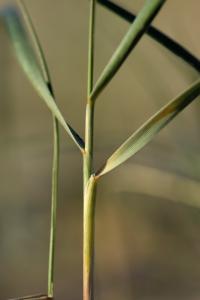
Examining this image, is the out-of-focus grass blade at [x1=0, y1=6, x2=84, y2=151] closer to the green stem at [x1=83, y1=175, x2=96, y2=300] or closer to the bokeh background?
the green stem at [x1=83, y1=175, x2=96, y2=300]

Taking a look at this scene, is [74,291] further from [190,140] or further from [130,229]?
[190,140]

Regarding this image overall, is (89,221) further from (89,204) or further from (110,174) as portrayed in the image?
(110,174)

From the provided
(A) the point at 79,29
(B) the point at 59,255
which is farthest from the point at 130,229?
(A) the point at 79,29

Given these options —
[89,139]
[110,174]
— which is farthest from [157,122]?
[110,174]

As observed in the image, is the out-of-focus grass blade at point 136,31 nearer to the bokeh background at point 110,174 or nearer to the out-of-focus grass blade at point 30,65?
the out-of-focus grass blade at point 30,65

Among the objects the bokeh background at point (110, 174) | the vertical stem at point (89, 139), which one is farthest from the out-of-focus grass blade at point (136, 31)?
the bokeh background at point (110, 174)
